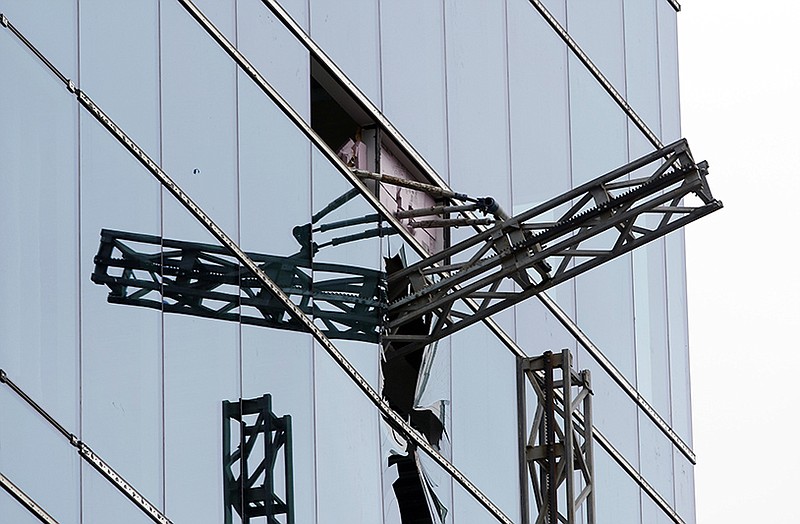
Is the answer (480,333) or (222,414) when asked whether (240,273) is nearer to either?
(222,414)

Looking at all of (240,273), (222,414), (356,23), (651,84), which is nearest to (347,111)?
(356,23)

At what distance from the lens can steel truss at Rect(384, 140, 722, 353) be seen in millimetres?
18719

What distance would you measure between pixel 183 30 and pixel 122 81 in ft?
3.61

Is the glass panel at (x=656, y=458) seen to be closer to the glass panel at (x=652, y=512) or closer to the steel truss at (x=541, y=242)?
the glass panel at (x=652, y=512)

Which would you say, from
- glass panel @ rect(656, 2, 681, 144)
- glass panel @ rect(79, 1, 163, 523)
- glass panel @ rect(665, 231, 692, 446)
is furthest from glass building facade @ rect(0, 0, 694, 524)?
glass panel @ rect(656, 2, 681, 144)

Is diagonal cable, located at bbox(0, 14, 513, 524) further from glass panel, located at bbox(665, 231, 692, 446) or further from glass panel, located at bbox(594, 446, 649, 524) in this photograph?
glass panel, located at bbox(665, 231, 692, 446)

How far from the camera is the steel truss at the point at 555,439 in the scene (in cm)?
2069

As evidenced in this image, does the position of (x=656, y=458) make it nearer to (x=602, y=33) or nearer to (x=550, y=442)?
(x=550, y=442)

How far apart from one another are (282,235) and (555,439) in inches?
216

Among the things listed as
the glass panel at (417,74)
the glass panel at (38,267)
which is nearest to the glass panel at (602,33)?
the glass panel at (417,74)

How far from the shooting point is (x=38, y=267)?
13.8 m

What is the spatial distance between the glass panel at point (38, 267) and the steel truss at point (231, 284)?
19.2 inches

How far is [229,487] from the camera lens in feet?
51.2

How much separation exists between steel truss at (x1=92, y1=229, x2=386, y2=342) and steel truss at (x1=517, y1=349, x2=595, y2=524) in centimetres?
278
